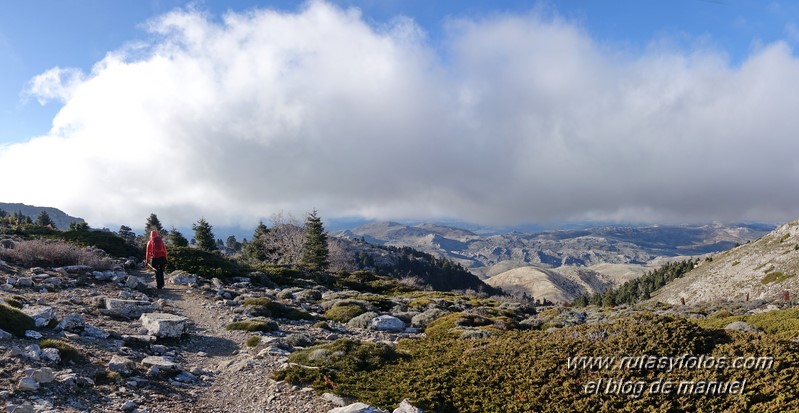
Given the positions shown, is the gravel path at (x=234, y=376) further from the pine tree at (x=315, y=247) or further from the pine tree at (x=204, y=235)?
the pine tree at (x=204, y=235)

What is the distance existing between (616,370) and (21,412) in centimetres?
1363

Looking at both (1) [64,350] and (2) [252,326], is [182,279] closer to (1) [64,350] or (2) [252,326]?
(2) [252,326]

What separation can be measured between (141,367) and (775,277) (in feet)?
343

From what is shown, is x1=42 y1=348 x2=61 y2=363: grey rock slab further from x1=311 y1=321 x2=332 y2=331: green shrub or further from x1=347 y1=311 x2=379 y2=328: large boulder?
x1=347 y1=311 x2=379 y2=328: large boulder

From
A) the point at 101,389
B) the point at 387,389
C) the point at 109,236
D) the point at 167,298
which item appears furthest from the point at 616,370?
the point at 109,236

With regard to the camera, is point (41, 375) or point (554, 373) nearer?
point (41, 375)

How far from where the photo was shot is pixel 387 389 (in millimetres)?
12023

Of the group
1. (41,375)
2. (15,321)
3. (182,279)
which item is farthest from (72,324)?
(182,279)

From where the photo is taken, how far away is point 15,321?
45.9 feet

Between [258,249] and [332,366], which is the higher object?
[258,249]

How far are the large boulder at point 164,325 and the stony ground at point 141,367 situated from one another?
240mm

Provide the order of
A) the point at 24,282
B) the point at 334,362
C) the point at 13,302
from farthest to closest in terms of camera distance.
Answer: the point at 24,282
the point at 13,302
the point at 334,362

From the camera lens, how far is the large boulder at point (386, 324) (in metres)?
24.6

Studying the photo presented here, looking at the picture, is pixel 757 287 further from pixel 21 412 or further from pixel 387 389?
pixel 21 412
